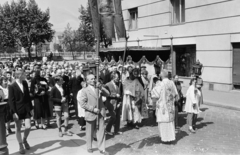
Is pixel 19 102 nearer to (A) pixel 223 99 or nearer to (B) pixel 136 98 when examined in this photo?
(B) pixel 136 98

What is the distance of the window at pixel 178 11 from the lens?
18.0m

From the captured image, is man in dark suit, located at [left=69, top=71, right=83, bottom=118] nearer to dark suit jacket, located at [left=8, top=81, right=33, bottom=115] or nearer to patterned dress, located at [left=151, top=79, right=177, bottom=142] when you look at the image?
dark suit jacket, located at [left=8, top=81, right=33, bottom=115]

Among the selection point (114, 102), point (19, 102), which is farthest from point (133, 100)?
point (19, 102)

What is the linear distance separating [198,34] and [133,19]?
24.5ft

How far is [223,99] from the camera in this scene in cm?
1291

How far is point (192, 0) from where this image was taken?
1691 cm

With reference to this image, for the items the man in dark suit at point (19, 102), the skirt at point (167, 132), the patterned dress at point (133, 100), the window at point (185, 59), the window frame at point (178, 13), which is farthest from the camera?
the window frame at point (178, 13)

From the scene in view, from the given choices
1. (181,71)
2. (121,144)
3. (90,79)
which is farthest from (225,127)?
(181,71)

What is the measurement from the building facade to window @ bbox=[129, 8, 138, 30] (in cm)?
57

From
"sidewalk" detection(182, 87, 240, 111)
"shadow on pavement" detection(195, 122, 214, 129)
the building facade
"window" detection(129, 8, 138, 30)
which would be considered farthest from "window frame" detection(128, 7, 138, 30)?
"shadow on pavement" detection(195, 122, 214, 129)

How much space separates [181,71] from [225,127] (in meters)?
9.96

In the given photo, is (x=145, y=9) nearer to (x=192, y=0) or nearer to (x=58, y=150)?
(x=192, y=0)

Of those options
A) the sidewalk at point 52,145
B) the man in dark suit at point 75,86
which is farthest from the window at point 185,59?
the sidewalk at point 52,145

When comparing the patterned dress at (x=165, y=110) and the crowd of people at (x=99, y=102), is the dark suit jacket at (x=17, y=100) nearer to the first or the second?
the crowd of people at (x=99, y=102)
